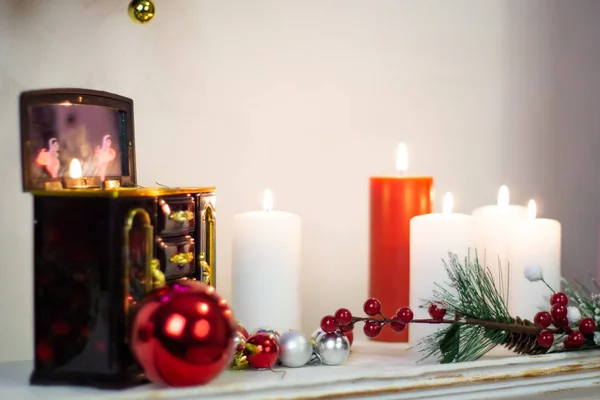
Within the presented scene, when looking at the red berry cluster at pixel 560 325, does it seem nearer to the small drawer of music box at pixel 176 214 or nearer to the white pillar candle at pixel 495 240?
the white pillar candle at pixel 495 240

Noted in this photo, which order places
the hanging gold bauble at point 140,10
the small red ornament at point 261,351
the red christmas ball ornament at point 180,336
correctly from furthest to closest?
the hanging gold bauble at point 140,10 → the small red ornament at point 261,351 → the red christmas ball ornament at point 180,336

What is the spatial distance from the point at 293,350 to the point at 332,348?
5cm

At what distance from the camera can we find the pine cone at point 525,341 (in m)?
1.03

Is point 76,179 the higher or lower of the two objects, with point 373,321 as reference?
higher

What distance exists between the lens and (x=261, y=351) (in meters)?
0.94

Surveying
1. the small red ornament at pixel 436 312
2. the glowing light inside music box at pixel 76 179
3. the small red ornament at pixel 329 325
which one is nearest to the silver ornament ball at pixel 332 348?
the small red ornament at pixel 329 325

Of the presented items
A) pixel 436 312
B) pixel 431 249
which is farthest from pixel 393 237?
pixel 436 312

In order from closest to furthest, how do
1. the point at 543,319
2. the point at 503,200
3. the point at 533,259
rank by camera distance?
1. the point at 543,319
2. the point at 533,259
3. the point at 503,200

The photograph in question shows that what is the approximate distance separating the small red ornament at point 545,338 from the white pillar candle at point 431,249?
0.47 ft

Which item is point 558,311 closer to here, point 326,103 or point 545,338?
point 545,338

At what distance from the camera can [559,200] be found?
1.50 meters

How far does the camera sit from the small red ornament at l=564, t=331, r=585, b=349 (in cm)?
102

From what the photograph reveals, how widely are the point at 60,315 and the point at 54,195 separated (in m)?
0.12

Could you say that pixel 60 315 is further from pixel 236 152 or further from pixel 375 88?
pixel 375 88
